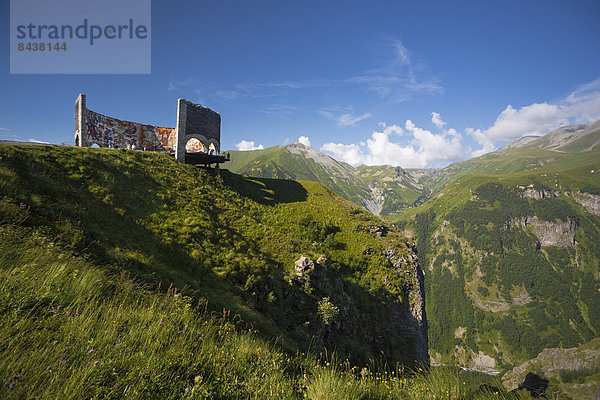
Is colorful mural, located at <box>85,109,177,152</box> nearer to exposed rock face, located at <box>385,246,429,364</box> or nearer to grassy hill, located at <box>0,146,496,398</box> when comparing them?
grassy hill, located at <box>0,146,496,398</box>

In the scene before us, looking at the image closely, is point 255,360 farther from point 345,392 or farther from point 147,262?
point 147,262

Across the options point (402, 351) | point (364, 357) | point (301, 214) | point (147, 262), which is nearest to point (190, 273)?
point (147, 262)

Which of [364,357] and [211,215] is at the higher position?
[211,215]

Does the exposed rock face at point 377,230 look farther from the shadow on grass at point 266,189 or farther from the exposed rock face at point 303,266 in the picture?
the exposed rock face at point 303,266

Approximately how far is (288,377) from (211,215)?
2196cm

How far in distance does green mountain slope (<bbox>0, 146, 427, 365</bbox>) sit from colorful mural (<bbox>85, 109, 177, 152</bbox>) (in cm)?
769

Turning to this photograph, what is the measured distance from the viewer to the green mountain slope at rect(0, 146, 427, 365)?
11273 mm

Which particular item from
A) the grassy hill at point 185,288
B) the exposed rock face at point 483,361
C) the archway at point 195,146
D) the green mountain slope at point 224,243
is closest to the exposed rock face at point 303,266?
the green mountain slope at point 224,243

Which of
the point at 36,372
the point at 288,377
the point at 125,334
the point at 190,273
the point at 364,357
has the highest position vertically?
the point at 36,372

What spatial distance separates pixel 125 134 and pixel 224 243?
26.7 metres

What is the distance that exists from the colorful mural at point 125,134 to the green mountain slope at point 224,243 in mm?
7693

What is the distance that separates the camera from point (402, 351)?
28438mm

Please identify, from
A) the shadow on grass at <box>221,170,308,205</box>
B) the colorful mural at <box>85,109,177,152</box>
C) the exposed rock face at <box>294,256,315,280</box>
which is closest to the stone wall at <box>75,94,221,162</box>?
the colorful mural at <box>85,109,177,152</box>

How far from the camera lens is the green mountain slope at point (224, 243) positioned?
37.0 feet
